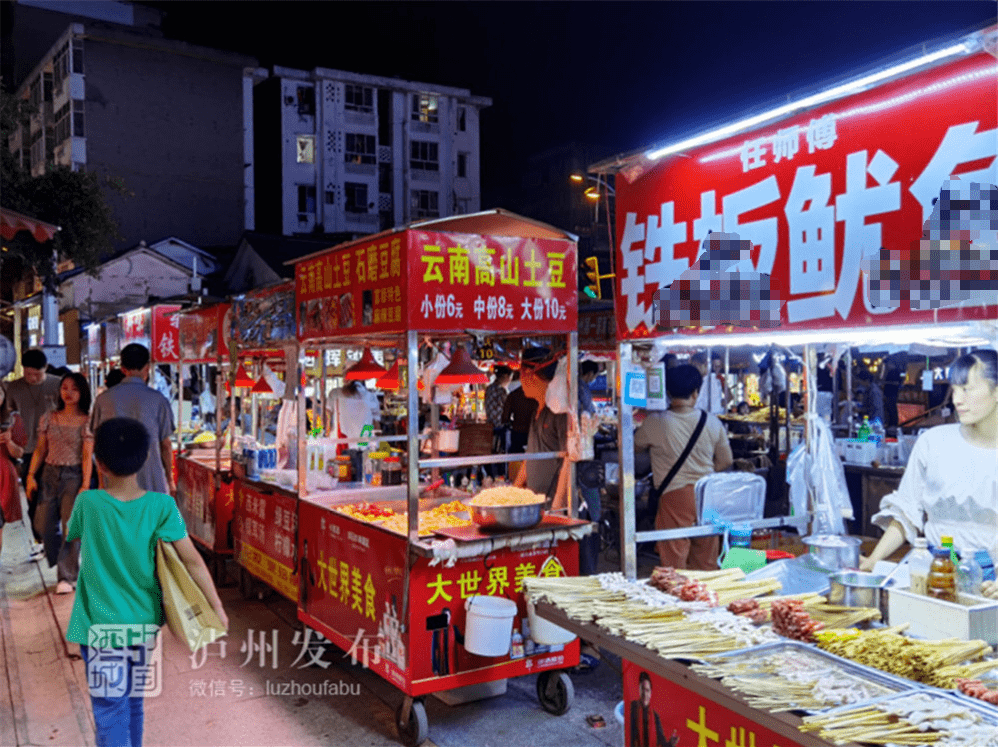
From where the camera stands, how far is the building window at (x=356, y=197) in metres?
39.1

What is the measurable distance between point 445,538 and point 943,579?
115 inches

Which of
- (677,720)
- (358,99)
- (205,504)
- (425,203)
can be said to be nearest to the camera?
(677,720)

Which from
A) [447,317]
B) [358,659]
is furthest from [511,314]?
[358,659]

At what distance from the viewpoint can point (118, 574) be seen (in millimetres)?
3693

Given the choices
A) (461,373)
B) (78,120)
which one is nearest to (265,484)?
(461,373)

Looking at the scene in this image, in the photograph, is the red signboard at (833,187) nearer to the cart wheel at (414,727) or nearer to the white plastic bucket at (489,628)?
the white plastic bucket at (489,628)

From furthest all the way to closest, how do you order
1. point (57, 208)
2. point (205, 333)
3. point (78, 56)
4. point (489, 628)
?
point (78, 56) < point (57, 208) < point (205, 333) < point (489, 628)

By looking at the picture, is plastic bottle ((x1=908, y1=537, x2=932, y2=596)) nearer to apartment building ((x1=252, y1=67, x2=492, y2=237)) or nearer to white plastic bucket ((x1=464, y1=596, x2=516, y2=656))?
white plastic bucket ((x1=464, y1=596, x2=516, y2=656))

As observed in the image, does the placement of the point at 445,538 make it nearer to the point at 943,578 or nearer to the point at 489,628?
the point at 489,628

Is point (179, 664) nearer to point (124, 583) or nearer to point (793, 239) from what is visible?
point (124, 583)

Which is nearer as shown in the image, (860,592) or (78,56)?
(860,592)

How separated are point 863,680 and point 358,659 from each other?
376cm

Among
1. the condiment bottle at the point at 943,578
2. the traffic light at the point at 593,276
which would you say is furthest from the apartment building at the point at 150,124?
the condiment bottle at the point at 943,578

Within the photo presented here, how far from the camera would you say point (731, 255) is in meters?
3.51
